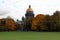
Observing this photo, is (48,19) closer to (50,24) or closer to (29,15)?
(50,24)

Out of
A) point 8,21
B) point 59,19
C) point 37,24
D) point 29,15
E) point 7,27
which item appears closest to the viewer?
point 59,19

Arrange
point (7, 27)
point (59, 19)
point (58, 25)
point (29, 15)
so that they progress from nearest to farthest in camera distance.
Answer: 1. point (58, 25)
2. point (59, 19)
3. point (7, 27)
4. point (29, 15)

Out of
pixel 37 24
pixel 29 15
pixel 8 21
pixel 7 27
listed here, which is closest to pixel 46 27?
pixel 37 24

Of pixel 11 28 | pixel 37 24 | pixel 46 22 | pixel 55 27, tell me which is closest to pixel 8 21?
pixel 11 28

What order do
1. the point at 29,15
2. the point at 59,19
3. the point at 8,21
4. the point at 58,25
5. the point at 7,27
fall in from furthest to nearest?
the point at 29,15 → the point at 8,21 → the point at 7,27 → the point at 59,19 → the point at 58,25

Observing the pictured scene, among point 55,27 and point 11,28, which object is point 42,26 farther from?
point 11,28

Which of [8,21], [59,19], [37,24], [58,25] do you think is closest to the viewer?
[58,25]

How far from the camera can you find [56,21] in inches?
3155

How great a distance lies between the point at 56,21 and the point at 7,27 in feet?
100.0

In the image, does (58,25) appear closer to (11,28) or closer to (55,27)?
(55,27)

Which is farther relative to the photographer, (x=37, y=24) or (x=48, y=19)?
(x=37, y=24)

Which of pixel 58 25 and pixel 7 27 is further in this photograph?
pixel 7 27

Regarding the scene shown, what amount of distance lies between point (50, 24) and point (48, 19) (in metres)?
4.76

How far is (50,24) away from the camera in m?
79.5
